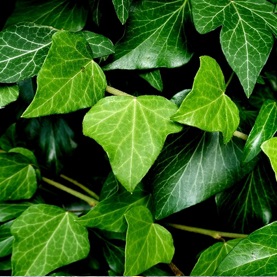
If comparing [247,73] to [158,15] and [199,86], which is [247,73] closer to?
Answer: [199,86]

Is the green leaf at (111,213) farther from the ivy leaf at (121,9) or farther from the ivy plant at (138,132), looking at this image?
the ivy leaf at (121,9)

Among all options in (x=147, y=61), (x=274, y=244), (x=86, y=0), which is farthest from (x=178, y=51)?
(x=274, y=244)

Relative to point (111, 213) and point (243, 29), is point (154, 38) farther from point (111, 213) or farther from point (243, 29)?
point (111, 213)

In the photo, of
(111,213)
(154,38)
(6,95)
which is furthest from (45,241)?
(154,38)

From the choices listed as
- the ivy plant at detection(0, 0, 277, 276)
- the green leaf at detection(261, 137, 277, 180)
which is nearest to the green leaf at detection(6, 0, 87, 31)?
the ivy plant at detection(0, 0, 277, 276)

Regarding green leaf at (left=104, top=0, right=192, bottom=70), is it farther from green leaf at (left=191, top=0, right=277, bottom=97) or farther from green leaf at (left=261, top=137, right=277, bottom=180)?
green leaf at (left=261, top=137, right=277, bottom=180)

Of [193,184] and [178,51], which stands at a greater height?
[178,51]
